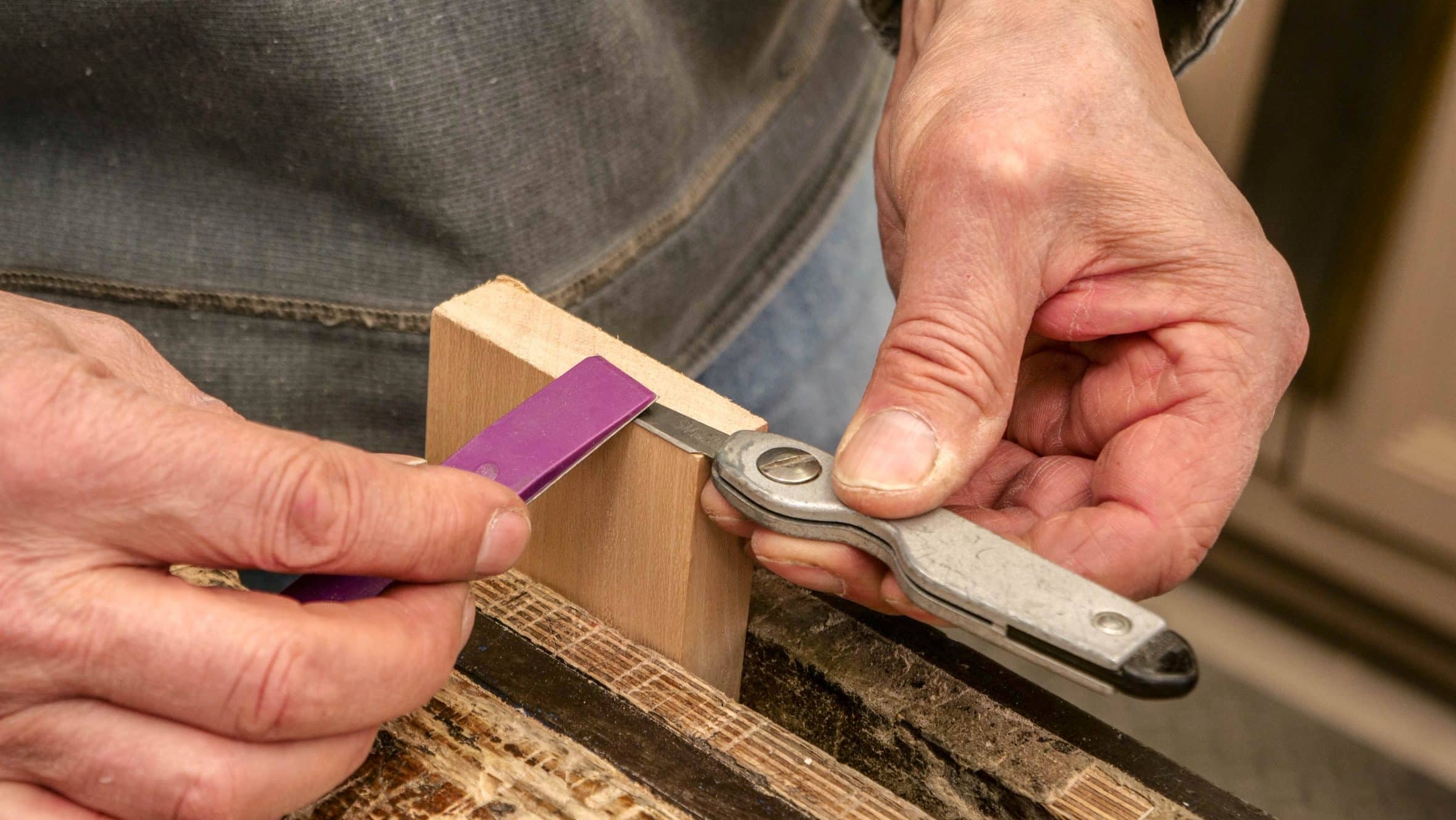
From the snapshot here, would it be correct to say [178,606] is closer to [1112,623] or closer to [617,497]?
[617,497]

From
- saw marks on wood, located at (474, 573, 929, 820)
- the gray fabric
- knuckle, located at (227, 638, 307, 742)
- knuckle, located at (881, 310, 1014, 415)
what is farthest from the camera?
the gray fabric

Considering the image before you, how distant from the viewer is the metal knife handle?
24.0 inches

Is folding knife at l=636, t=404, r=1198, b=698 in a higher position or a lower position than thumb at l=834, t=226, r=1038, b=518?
lower

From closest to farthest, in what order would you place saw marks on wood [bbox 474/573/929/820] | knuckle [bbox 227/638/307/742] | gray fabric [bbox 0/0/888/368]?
knuckle [bbox 227/638/307/742] → saw marks on wood [bbox 474/573/929/820] → gray fabric [bbox 0/0/888/368]

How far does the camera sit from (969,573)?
0.66 metres

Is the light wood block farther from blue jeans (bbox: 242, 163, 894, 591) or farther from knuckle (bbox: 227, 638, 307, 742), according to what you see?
blue jeans (bbox: 242, 163, 894, 591)

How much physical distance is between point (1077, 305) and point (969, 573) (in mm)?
343

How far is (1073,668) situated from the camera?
2.05ft

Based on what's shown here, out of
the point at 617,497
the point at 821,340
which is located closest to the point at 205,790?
the point at 617,497

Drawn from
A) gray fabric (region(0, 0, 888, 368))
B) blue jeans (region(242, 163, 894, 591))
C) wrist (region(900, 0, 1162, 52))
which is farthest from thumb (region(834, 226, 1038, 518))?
blue jeans (region(242, 163, 894, 591))

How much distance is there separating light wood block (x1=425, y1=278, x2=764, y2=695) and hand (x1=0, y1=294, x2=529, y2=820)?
0.16 meters

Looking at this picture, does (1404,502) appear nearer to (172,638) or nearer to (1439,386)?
(1439,386)

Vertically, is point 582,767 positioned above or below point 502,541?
below

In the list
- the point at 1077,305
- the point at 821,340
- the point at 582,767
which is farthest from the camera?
the point at 821,340
